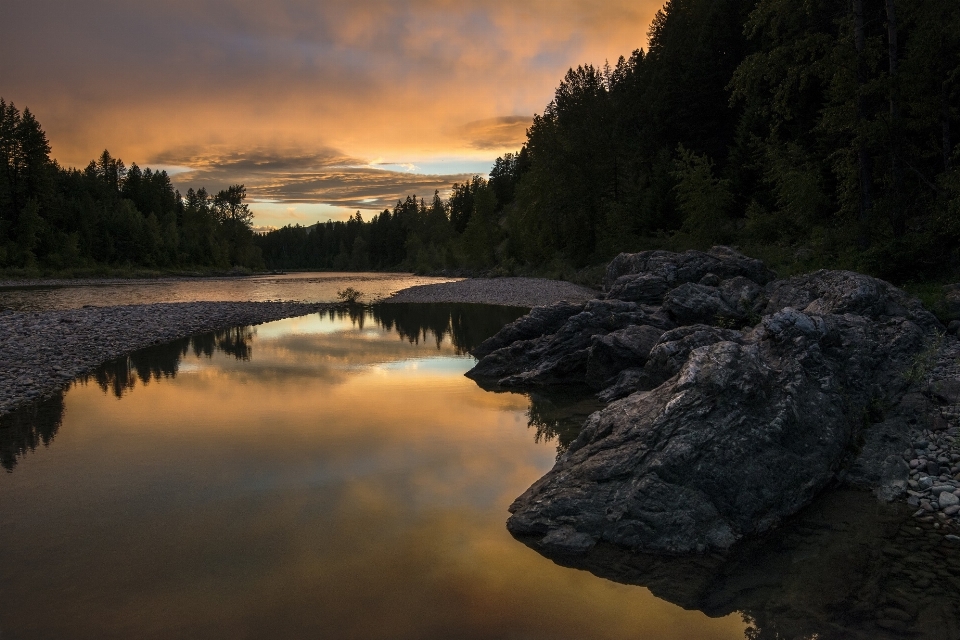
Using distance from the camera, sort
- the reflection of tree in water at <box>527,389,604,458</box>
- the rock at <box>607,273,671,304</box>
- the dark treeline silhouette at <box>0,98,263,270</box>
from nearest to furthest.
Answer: the reflection of tree in water at <box>527,389,604,458</box> → the rock at <box>607,273,671,304</box> → the dark treeline silhouette at <box>0,98,263,270</box>

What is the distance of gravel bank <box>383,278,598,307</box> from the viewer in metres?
42.5

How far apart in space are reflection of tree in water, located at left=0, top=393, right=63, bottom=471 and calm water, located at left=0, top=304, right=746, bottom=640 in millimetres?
72

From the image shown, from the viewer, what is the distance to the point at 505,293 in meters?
47.9

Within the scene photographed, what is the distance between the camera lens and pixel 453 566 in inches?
294

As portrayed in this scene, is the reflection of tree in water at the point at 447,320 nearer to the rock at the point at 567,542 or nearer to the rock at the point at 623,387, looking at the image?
the rock at the point at 623,387

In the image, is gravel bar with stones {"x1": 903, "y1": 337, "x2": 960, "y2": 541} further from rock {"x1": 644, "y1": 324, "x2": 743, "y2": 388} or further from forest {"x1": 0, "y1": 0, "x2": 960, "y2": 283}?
forest {"x1": 0, "y1": 0, "x2": 960, "y2": 283}

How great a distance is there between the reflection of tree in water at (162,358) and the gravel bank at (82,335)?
693mm

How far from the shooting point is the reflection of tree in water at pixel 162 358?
1827 centimetres

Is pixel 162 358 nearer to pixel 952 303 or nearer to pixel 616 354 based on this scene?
pixel 616 354

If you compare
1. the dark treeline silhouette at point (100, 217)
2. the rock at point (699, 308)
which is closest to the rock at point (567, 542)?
the rock at point (699, 308)

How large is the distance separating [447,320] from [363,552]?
90.2 ft

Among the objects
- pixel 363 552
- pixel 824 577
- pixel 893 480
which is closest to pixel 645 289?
pixel 893 480

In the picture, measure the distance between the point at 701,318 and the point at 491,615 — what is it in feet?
47.8

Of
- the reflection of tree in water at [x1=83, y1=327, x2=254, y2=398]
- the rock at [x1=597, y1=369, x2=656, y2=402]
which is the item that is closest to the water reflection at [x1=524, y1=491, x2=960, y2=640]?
the rock at [x1=597, y1=369, x2=656, y2=402]
